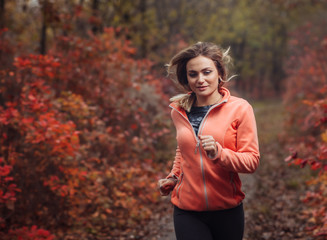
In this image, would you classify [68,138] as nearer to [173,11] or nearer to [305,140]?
[305,140]

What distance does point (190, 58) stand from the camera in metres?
3.10

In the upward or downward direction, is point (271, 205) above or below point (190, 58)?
below

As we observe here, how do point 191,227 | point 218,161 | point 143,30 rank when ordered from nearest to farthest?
point 218,161 → point 191,227 → point 143,30

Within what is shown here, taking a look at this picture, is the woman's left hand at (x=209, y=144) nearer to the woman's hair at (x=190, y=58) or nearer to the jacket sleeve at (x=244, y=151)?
the jacket sleeve at (x=244, y=151)

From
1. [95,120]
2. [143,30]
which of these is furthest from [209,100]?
[143,30]

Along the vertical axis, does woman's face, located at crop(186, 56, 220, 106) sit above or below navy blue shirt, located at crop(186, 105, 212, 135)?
above

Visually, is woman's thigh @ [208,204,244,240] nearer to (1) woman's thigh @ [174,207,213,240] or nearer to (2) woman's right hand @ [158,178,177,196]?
(1) woman's thigh @ [174,207,213,240]

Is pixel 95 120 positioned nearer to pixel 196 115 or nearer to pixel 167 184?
pixel 167 184

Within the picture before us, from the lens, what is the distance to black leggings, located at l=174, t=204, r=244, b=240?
9.35 ft

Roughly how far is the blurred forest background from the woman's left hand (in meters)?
2.39

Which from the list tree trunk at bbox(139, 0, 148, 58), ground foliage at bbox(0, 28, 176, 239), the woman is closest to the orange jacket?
the woman

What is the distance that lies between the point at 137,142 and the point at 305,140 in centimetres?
568

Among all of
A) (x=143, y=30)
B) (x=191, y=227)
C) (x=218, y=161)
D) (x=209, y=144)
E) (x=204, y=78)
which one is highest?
(x=143, y=30)

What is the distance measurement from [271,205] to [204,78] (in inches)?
209
